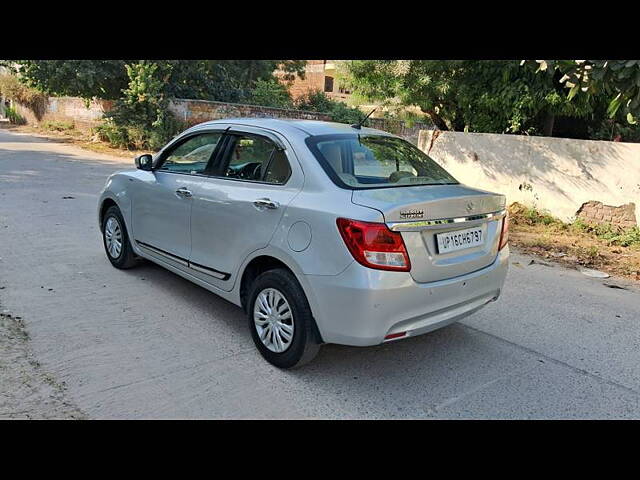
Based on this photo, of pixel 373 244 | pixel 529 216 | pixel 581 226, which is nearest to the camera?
pixel 373 244

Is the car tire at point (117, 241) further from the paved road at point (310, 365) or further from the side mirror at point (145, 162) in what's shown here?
the side mirror at point (145, 162)

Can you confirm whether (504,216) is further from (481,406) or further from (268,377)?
(268,377)

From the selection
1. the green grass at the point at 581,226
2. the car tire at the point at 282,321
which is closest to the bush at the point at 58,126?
the green grass at the point at 581,226

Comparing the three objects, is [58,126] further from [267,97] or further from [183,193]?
[183,193]

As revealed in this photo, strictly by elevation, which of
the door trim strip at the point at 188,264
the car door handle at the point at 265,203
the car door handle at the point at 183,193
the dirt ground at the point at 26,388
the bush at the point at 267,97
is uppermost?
the bush at the point at 267,97

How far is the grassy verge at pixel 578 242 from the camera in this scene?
6590mm

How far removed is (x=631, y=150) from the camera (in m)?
7.52

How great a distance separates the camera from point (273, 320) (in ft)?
11.4

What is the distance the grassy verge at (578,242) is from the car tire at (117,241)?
532 cm

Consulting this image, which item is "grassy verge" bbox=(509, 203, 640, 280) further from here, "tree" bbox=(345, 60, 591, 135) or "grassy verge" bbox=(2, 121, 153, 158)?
"grassy verge" bbox=(2, 121, 153, 158)

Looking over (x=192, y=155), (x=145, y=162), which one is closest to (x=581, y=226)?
(x=192, y=155)

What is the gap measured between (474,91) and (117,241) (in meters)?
7.20

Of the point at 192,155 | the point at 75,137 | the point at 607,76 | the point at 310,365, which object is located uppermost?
the point at 607,76

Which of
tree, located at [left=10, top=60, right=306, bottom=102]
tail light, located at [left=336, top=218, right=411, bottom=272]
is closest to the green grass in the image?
tail light, located at [left=336, top=218, right=411, bottom=272]
